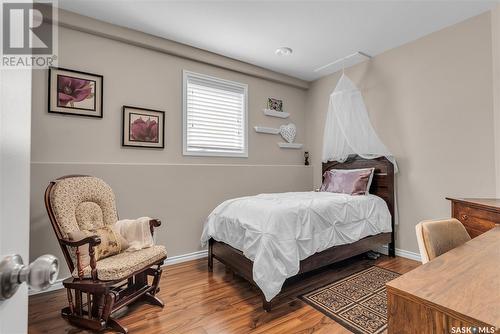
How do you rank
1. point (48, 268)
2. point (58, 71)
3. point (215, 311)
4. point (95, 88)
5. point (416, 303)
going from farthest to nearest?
1. point (95, 88)
2. point (58, 71)
3. point (215, 311)
4. point (416, 303)
5. point (48, 268)

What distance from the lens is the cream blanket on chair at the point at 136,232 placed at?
2096mm

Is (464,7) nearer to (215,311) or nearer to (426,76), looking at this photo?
(426,76)

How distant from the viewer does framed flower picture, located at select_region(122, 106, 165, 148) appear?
281cm

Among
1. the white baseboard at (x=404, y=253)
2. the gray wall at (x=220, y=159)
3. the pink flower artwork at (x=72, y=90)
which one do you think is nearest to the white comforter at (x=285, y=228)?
the white baseboard at (x=404, y=253)

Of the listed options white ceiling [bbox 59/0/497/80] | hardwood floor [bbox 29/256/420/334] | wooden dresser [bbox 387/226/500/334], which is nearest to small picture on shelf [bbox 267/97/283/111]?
white ceiling [bbox 59/0/497/80]

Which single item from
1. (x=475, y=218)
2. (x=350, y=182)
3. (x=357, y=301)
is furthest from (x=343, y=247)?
(x=475, y=218)

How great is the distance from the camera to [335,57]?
3.51 m

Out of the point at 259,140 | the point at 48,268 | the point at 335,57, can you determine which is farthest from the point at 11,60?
the point at 335,57

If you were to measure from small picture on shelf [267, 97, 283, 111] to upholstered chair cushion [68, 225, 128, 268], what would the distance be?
113 inches

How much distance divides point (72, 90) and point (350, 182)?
3.38 m

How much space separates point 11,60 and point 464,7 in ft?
11.7

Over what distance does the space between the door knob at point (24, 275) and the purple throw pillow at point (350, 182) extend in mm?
3152

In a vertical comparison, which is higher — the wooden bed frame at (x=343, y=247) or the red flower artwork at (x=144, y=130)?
the red flower artwork at (x=144, y=130)

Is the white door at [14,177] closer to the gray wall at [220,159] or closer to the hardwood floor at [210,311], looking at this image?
the hardwood floor at [210,311]
